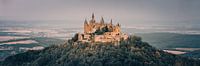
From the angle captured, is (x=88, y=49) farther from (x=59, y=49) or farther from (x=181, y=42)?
(x=181, y=42)

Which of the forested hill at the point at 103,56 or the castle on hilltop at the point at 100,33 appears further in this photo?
the castle on hilltop at the point at 100,33

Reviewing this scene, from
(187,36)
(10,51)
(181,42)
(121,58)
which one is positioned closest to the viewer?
(121,58)

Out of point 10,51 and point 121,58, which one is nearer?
point 121,58

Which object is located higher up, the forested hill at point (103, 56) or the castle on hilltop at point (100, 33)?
the castle on hilltop at point (100, 33)

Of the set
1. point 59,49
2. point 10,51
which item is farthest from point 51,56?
point 10,51
